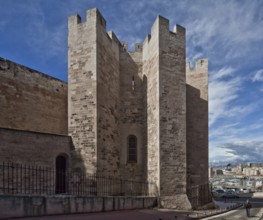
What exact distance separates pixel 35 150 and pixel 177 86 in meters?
8.61

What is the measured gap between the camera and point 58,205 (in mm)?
11266

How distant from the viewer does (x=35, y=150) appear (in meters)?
A: 14.1

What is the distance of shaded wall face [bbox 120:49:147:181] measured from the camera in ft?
61.0

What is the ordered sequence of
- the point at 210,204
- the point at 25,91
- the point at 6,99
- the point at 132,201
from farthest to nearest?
1. the point at 210,204
2. the point at 25,91
3. the point at 6,99
4. the point at 132,201

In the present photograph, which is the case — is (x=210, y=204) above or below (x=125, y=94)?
below

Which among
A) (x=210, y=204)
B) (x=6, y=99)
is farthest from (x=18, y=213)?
(x=210, y=204)

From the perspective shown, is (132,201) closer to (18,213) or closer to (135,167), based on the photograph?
(135,167)

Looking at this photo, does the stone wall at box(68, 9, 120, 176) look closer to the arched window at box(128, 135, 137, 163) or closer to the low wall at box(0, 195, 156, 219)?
the arched window at box(128, 135, 137, 163)

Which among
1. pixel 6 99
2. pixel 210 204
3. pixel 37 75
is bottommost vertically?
pixel 210 204

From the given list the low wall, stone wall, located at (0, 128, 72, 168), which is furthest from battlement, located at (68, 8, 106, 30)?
the low wall

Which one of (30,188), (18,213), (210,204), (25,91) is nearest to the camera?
(18,213)

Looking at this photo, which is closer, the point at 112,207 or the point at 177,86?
the point at 112,207

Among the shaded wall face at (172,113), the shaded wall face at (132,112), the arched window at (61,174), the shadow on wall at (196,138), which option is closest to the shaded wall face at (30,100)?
the arched window at (61,174)

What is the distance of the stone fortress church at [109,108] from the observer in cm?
1593
